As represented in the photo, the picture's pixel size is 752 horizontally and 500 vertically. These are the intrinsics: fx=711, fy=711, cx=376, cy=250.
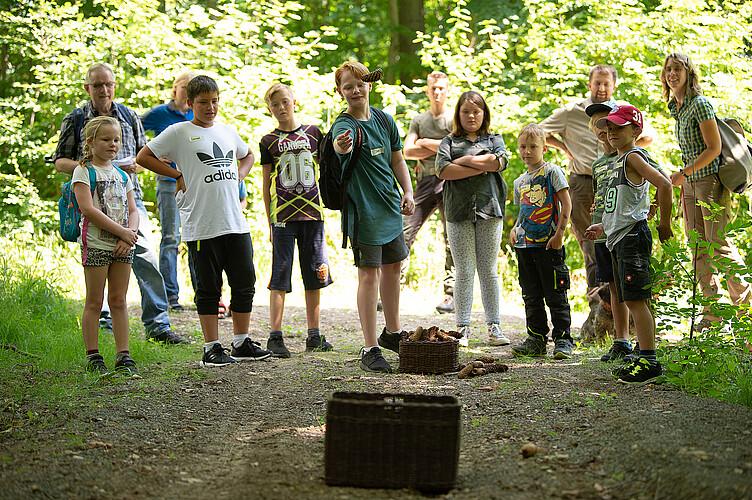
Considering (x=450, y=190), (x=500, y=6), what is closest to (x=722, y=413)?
(x=450, y=190)

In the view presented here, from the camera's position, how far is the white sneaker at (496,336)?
A: 5.96 meters

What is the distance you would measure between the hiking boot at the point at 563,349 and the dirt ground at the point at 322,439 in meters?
0.47

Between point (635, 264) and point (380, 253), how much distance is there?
1.64 m

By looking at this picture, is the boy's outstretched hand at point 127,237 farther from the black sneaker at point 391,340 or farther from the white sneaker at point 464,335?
the white sneaker at point 464,335

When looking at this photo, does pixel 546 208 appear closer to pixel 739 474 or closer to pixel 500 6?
pixel 739 474

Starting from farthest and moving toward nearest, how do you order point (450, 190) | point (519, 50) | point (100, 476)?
1. point (519, 50)
2. point (450, 190)
3. point (100, 476)

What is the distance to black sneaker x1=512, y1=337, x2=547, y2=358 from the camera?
18.0 ft

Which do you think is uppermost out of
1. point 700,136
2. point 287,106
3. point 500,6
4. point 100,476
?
point 500,6

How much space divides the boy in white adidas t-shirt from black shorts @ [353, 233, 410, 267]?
929mm

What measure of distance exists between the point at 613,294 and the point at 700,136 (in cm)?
153

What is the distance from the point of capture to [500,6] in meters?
13.7

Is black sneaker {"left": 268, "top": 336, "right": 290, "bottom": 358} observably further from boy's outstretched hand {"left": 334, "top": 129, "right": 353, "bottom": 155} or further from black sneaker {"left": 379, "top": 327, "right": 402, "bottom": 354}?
boy's outstretched hand {"left": 334, "top": 129, "right": 353, "bottom": 155}

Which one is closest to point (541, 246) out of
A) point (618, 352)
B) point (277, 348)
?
point (618, 352)

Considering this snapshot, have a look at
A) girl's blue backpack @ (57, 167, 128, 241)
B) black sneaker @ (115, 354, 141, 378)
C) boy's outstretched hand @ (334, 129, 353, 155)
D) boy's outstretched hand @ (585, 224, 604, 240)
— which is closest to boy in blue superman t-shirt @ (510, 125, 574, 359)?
boy's outstretched hand @ (585, 224, 604, 240)
